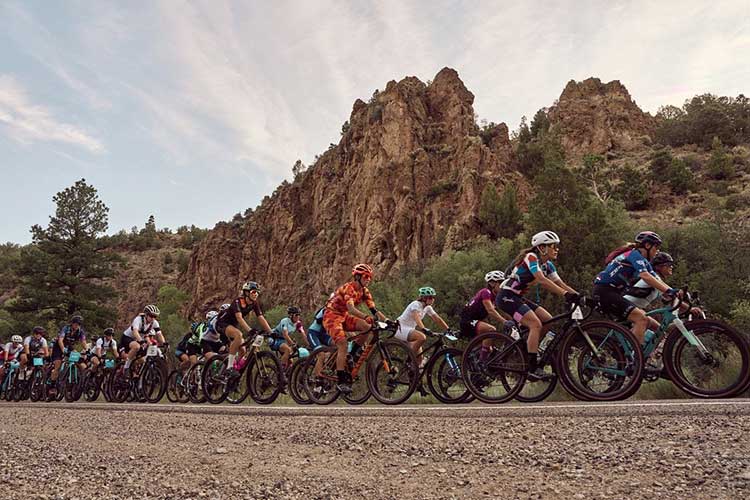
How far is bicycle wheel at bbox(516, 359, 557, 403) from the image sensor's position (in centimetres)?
687

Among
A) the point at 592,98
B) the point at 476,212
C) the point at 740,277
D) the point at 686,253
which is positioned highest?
the point at 592,98

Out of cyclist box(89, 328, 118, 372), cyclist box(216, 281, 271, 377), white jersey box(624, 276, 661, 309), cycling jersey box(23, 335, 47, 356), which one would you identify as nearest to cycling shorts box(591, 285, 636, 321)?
white jersey box(624, 276, 661, 309)

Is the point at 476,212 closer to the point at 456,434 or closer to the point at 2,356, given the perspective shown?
the point at 2,356

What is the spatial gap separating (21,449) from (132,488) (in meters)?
2.55

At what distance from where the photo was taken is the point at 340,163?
6262 centimetres

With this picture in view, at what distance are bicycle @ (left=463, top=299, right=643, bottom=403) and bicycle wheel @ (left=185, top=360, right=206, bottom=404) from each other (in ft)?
20.7

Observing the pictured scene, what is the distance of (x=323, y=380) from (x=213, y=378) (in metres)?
2.98

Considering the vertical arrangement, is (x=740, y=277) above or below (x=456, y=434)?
above

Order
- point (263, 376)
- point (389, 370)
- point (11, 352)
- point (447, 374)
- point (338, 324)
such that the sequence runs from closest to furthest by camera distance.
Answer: point (447, 374) < point (389, 370) < point (338, 324) < point (263, 376) < point (11, 352)

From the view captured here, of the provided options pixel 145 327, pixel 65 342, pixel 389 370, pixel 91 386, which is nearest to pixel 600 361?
pixel 389 370

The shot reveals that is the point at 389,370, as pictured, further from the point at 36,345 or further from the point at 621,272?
the point at 36,345

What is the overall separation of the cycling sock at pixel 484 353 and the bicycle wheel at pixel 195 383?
626 centimetres

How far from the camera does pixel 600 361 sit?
6449mm

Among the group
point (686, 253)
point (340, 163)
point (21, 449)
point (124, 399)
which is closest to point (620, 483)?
point (21, 449)
